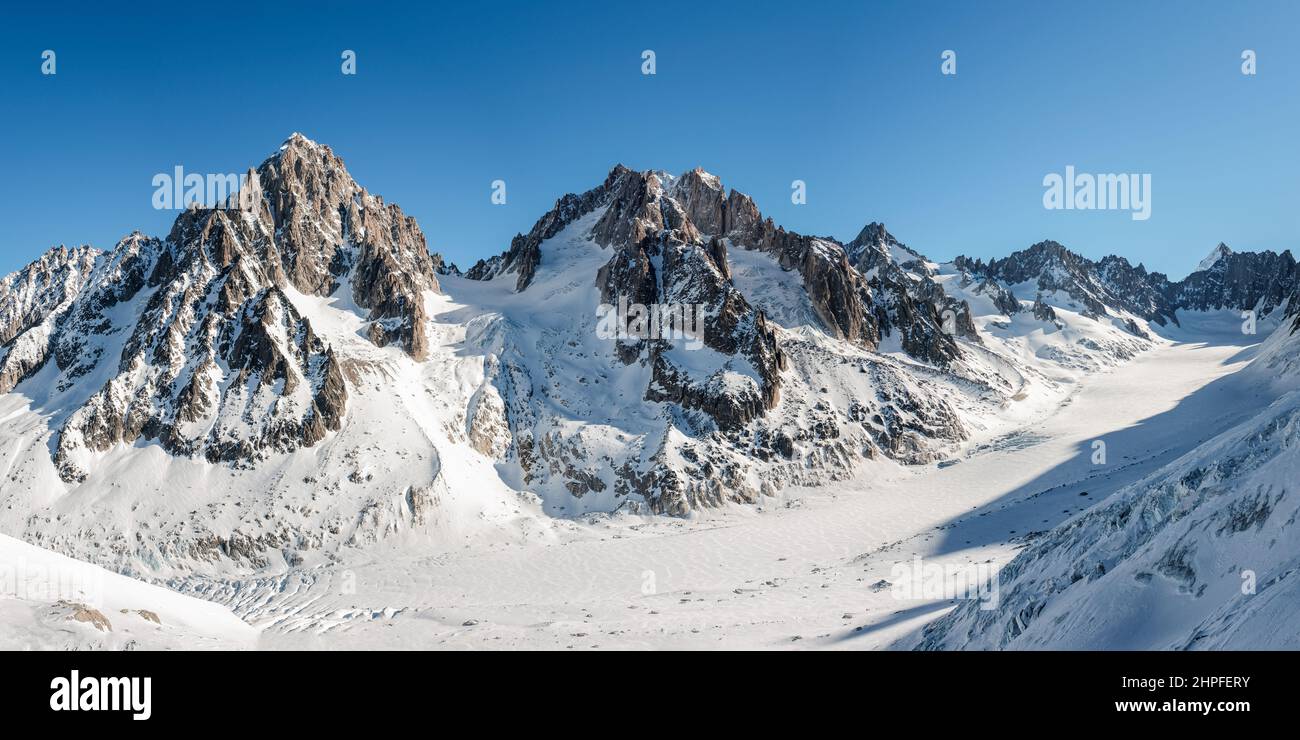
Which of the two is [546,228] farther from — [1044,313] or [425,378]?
[1044,313]

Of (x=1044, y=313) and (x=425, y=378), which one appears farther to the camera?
(x=1044, y=313)

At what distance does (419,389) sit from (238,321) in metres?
20.5

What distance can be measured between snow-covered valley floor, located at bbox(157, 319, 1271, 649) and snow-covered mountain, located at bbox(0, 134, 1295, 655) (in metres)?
3.52

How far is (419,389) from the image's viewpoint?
70938 millimetres

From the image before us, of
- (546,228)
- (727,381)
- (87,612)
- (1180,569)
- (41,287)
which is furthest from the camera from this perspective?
(546,228)

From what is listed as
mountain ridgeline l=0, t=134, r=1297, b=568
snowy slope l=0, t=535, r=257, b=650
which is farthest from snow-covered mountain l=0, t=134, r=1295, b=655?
snowy slope l=0, t=535, r=257, b=650

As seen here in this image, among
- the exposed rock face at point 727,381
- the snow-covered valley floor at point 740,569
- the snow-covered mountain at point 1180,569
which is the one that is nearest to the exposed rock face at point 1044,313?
the exposed rock face at point 727,381

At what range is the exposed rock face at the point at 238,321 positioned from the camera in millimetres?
60812

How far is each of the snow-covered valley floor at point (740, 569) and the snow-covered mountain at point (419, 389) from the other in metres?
3.52

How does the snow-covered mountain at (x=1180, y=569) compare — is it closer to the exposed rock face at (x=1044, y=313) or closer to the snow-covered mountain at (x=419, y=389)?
the snow-covered mountain at (x=419, y=389)

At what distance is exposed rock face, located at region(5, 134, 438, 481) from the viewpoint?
60.8m

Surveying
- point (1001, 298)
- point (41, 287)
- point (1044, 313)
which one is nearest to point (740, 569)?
point (41, 287)

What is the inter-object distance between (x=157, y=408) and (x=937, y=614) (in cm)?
6940

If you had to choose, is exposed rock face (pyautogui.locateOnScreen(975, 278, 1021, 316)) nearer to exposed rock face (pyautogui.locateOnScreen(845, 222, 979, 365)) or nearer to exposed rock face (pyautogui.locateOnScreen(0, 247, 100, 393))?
exposed rock face (pyautogui.locateOnScreen(845, 222, 979, 365))
